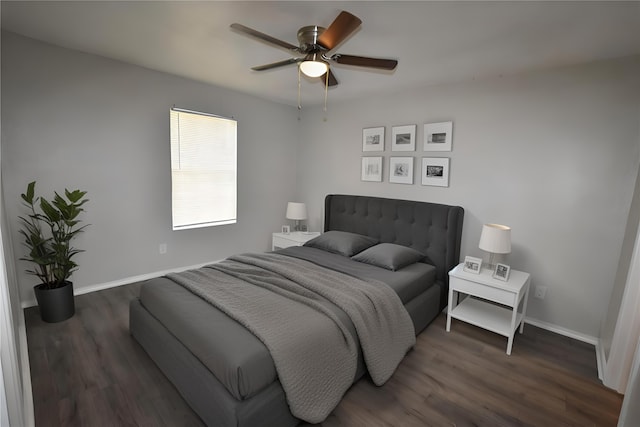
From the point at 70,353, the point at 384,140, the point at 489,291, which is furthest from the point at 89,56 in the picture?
the point at 489,291

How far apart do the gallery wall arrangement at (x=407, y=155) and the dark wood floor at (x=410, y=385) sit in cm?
169

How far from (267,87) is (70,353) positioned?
316 cm

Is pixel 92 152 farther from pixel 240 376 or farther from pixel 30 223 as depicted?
pixel 240 376

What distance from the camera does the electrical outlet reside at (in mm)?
2867

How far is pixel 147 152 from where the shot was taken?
136 inches

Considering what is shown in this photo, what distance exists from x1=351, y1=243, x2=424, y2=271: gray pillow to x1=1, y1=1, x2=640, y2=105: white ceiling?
1737 millimetres

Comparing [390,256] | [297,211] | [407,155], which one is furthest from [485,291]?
[297,211]

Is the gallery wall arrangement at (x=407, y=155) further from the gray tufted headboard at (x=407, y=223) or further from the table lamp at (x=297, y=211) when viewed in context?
the table lamp at (x=297, y=211)

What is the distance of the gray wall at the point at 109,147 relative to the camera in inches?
106

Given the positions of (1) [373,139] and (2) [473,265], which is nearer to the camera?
(2) [473,265]

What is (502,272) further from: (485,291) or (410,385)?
(410,385)

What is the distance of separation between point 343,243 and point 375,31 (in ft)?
6.68

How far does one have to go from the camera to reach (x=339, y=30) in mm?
1697

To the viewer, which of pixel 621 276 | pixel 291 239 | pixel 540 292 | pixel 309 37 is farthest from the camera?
pixel 291 239
